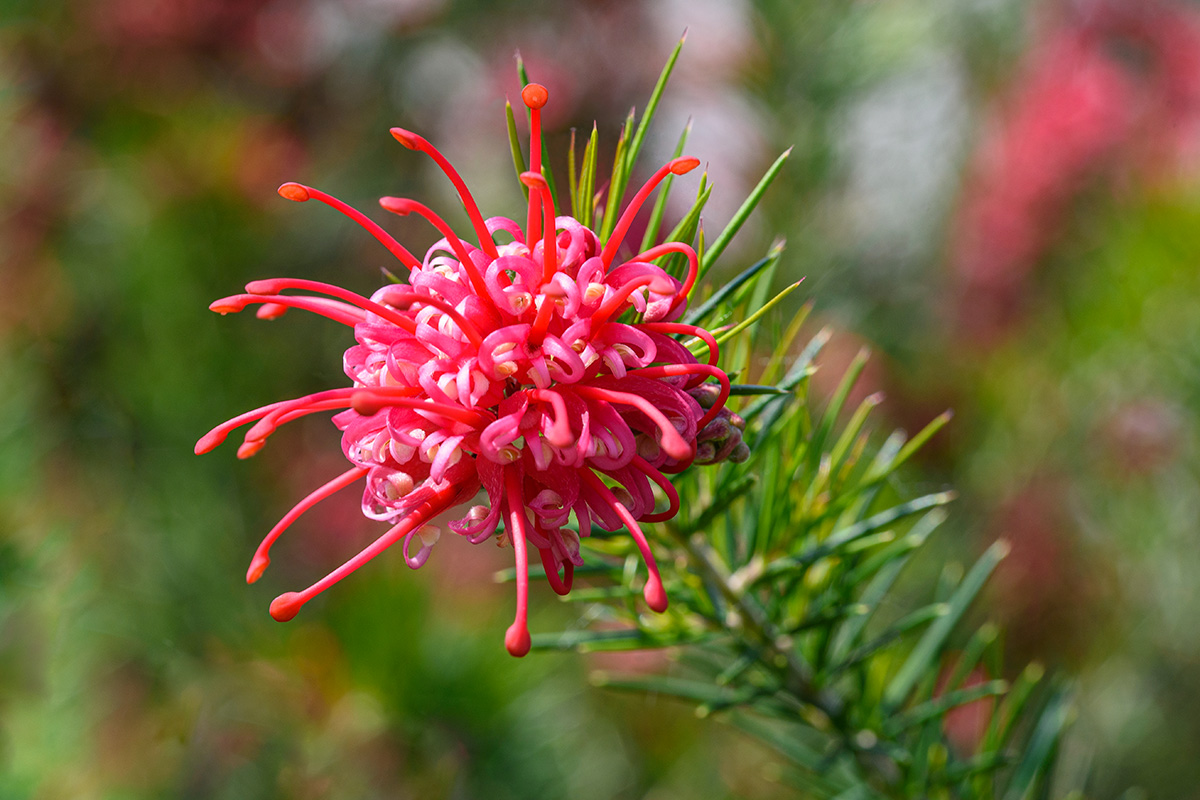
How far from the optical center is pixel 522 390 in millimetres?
405

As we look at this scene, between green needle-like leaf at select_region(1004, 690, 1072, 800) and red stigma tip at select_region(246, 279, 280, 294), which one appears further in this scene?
green needle-like leaf at select_region(1004, 690, 1072, 800)

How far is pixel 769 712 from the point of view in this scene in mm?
600

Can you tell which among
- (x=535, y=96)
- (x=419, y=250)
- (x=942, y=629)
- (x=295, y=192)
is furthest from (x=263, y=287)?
(x=419, y=250)

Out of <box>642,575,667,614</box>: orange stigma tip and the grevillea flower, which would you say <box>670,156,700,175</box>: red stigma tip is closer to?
the grevillea flower

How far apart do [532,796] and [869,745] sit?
58 cm

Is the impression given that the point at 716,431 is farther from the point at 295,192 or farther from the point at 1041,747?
the point at 1041,747

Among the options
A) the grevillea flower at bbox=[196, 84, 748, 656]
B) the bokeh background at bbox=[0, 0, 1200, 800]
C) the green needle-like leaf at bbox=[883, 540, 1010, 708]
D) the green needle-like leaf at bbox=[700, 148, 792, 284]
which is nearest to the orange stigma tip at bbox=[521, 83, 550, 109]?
the grevillea flower at bbox=[196, 84, 748, 656]

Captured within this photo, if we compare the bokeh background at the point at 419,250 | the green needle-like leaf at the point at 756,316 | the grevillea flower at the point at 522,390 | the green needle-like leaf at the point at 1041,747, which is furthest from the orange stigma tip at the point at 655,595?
the bokeh background at the point at 419,250

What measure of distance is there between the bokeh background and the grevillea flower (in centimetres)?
53

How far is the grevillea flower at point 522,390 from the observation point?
1.28ft

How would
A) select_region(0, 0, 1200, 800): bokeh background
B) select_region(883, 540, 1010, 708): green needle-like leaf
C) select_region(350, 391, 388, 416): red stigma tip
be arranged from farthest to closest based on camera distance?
select_region(0, 0, 1200, 800): bokeh background
select_region(883, 540, 1010, 708): green needle-like leaf
select_region(350, 391, 388, 416): red stigma tip

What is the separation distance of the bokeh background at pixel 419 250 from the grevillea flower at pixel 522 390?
53 cm

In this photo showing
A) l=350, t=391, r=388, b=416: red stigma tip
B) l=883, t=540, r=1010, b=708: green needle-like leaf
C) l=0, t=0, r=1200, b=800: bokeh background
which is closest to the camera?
l=350, t=391, r=388, b=416: red stigma tip

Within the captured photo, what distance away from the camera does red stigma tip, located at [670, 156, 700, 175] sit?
403 mm
